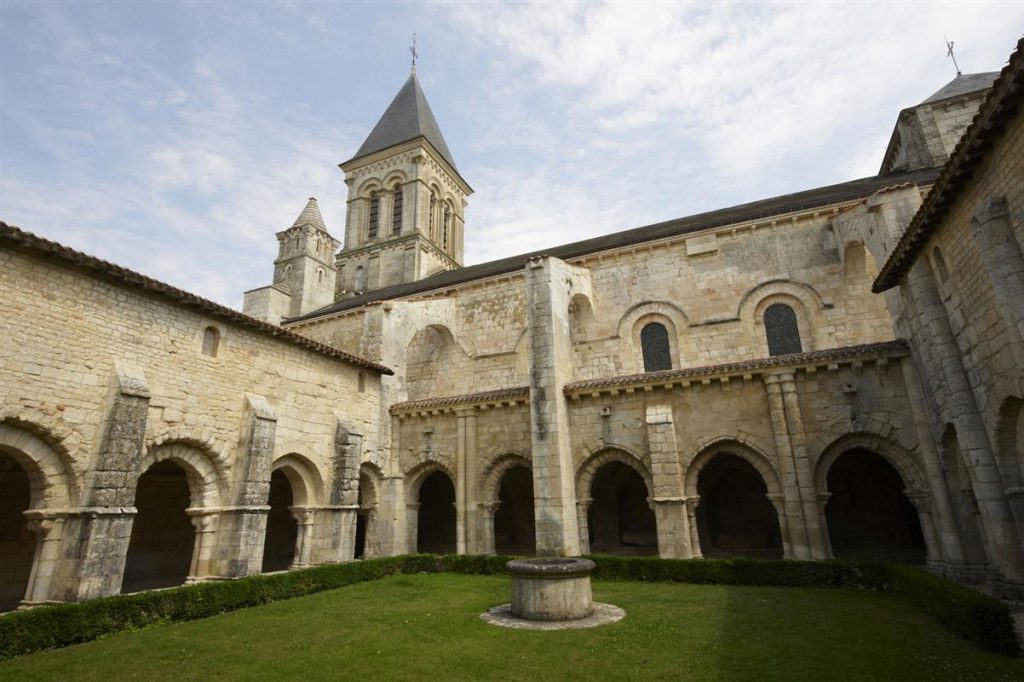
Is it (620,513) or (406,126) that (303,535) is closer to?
(620,513)

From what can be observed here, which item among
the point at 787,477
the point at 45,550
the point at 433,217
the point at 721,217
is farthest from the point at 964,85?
the point at 45,550

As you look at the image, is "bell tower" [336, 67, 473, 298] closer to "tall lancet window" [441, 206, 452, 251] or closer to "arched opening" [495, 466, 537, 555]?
"tall lancet window" [441, 206, 452, 251]

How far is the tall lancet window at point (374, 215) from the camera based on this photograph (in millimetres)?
33750

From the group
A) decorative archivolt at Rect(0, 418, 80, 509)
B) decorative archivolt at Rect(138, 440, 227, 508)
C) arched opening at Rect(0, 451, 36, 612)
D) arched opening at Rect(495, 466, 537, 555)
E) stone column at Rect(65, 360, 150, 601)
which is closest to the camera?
decorative archivolt at Rect(0, 418, 80, 509)

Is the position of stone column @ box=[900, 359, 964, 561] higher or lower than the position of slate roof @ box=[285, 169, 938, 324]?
lower

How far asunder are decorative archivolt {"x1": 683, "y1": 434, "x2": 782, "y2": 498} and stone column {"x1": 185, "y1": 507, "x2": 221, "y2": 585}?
10301mm

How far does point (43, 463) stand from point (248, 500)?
3.52 meters

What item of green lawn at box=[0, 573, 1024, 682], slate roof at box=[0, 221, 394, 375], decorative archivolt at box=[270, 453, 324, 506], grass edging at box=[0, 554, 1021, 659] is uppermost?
slate roof at box=[0, 221, 394, 375]

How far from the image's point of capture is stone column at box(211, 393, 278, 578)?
10.5m

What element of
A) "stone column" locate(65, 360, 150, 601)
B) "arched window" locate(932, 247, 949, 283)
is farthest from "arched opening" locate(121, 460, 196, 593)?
"arched window" locate(932, 247, 949, 283)

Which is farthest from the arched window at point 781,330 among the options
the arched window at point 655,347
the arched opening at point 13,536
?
the arched opening at point 13,536

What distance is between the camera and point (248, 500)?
35.5 feet

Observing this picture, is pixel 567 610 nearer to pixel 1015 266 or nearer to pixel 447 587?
pixel 447 587

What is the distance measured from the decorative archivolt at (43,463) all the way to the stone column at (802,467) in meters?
13.6
